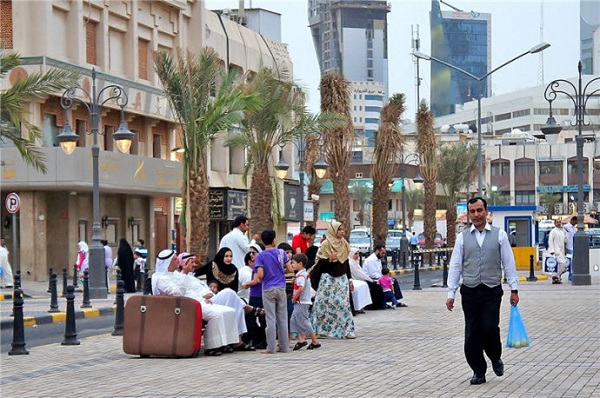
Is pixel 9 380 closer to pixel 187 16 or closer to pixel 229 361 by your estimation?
pixel 229 361

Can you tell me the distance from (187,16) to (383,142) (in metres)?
10.3

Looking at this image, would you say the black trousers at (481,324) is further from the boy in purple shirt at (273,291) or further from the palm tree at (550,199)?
the palm tree at (550,199)

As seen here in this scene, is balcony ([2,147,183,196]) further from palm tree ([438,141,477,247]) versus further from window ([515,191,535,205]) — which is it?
window ([515,191,535,205])

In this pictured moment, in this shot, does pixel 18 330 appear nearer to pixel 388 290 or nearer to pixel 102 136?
pixel 388 290

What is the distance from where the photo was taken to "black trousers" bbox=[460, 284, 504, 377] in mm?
11973

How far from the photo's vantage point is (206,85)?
112 ft

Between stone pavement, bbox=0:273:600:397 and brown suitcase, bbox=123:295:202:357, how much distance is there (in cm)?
20

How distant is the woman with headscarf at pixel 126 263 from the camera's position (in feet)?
108

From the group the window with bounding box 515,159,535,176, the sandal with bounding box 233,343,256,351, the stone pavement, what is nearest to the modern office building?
the sandal with bounding box 233,343,256,351

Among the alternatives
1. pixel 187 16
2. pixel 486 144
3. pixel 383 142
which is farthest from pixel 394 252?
pixel 486 144

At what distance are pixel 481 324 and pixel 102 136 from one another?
1379 inches

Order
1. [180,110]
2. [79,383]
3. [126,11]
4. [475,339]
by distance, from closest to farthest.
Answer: [475,339], [79,383], [180,110], [126,11]

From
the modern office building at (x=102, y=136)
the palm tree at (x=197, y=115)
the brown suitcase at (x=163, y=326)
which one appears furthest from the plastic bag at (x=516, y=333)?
the modern office building at (x=102, y=136)

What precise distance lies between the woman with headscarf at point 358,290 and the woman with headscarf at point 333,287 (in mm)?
4540
